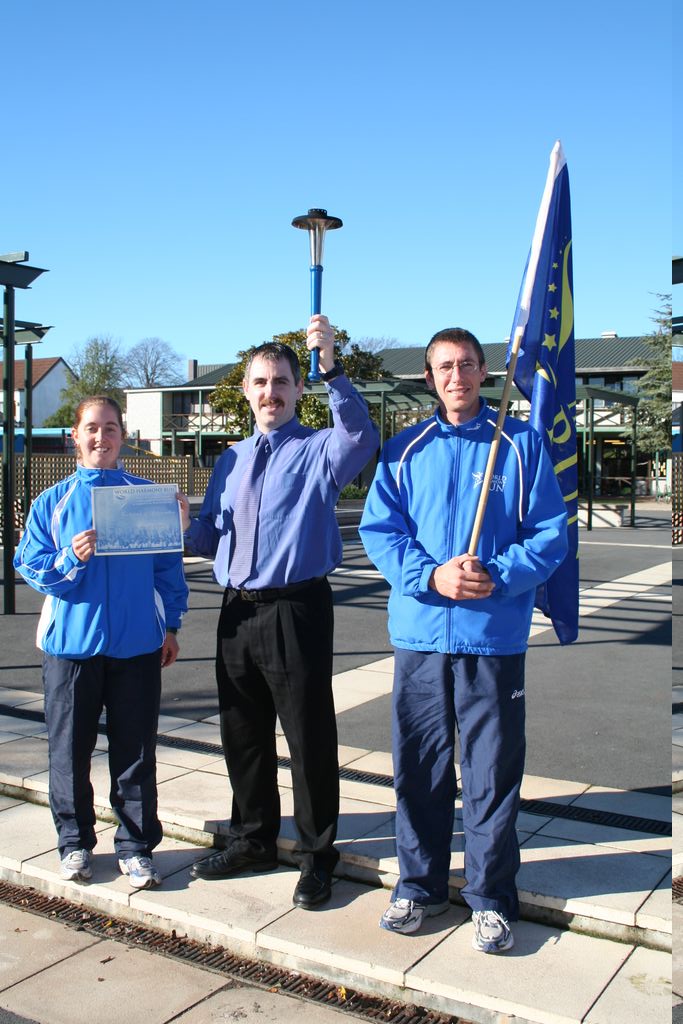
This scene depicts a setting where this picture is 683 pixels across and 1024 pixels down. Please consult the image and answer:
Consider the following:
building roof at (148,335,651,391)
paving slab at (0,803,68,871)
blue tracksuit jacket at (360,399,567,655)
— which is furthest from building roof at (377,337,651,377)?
blue tracksuit jacket at (360,399,567,655)

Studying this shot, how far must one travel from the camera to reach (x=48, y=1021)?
3129 mm

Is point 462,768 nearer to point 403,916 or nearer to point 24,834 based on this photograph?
point 403,916

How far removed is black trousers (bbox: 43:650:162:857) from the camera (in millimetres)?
3973

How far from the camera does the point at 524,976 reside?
3215 mm

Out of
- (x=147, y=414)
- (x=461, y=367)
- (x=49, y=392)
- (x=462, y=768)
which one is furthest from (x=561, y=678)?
(x=49, y=392)

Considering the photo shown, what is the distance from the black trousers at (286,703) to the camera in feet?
12.5

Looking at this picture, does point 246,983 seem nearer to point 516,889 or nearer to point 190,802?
point 516,889

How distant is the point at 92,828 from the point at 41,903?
34cm

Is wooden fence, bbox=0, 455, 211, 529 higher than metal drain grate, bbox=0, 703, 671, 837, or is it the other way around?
wooden fence, bbox=0, 455, 211, 529

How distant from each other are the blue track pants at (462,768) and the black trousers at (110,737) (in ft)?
3.50

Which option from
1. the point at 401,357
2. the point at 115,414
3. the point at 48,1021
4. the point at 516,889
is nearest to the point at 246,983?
the point at 48,1021

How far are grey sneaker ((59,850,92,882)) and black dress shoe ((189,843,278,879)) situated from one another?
42cm

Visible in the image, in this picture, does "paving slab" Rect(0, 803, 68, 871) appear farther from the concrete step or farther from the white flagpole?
the white flagpole

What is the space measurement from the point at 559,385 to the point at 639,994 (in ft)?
7.24
